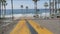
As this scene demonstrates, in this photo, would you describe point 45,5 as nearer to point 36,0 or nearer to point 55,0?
point 36,0

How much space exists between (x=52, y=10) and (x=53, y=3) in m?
3.34

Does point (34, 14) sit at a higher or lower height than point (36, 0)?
lower

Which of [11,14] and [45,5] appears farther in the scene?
[45,5]

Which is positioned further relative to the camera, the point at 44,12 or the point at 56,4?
the point at 44,12

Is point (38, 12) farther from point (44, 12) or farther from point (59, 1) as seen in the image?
point (59, 1)

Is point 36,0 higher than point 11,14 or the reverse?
higher

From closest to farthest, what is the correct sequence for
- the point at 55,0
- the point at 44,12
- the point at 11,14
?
the point at 11,14, the point at 55,0, the point at 44,12

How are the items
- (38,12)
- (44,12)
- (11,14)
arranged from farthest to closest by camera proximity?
(38,12)
(44,12)
(11,14)

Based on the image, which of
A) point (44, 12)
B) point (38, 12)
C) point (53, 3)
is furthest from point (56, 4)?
point (38, 12)

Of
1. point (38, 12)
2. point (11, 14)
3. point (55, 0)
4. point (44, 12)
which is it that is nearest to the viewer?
point (11, 14)

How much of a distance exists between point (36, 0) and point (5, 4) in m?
14.6

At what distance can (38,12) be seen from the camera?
4119 inches

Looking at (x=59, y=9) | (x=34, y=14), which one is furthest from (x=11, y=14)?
(x=59, y=9)

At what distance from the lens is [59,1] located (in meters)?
88.2
